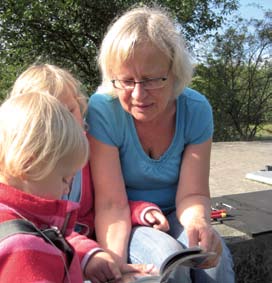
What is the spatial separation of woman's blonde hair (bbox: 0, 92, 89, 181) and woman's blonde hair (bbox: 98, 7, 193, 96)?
66 centimetres

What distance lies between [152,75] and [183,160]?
1.21 ft

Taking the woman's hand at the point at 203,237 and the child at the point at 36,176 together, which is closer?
the child at the point at 36,176

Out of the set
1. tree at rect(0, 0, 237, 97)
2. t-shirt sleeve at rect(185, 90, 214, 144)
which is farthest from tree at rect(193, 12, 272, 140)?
t-shirt sleeve at rect(185, 90, 214, 144)

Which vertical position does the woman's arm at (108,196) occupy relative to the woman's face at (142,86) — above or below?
below

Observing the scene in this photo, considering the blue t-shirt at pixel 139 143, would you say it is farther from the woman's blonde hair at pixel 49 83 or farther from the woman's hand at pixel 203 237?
the woman's hand at pixel 203 237

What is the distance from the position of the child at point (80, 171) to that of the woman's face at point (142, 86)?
0.17m

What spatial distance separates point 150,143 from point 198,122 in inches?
8.4

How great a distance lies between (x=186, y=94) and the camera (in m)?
2.06

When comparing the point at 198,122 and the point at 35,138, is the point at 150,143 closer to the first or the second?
the point at 198,122

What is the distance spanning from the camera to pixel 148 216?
1811 millimetres

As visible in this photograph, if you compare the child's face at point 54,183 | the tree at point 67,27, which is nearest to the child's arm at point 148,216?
the child's face at point 54,183

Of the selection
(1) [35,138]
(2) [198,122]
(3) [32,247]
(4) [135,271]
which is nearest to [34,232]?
(3) [32,247]

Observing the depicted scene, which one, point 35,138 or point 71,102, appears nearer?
point 35,138

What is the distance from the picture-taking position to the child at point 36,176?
1.04m
